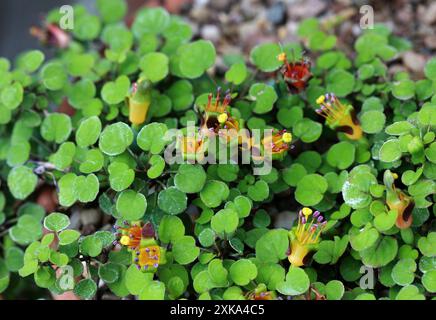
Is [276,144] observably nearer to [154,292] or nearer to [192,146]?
[192,146]

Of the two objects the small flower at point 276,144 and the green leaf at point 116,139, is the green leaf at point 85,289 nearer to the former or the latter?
the green leaf at point 116,139

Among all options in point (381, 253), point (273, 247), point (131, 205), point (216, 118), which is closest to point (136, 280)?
point (131, 205)

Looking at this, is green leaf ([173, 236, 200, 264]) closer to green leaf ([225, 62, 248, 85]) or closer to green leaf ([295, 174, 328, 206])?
green leaf ([295, 174, 328, 206])

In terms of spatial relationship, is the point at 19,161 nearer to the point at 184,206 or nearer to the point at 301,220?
the point at 184,206

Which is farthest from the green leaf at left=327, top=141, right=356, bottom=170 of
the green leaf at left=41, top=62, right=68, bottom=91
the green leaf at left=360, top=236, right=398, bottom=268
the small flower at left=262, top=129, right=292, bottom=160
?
the green leaf at left=41, top=62, right=68, bottom=91
